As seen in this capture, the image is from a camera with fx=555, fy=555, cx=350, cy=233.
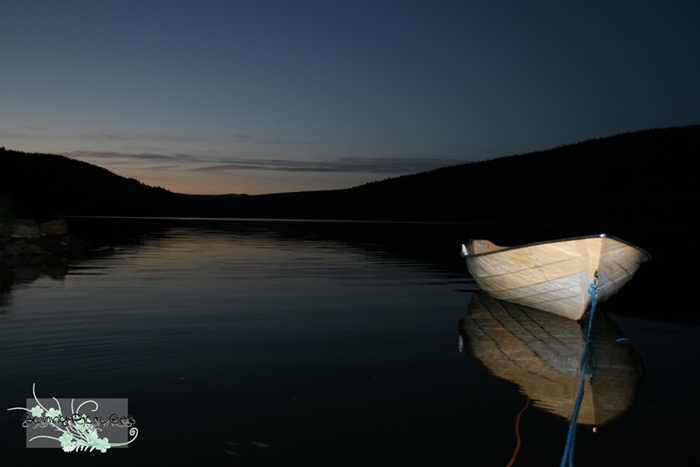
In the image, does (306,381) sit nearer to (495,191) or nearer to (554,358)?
(554,358)

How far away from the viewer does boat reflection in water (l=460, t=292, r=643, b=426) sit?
6.07 meters

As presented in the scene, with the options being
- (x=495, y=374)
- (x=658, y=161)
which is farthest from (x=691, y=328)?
(x=658, y=161)

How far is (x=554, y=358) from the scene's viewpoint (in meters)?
7.99

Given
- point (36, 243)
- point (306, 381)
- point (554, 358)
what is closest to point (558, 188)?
point (36, 243)

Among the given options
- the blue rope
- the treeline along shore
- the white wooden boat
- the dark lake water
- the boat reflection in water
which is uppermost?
the treeline along shore

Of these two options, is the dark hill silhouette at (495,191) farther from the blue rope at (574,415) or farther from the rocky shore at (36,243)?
the blue rope at (574,415)

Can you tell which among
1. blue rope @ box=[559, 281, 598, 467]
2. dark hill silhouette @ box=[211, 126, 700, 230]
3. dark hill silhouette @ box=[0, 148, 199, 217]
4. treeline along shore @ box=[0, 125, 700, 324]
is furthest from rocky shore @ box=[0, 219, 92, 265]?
dark hill silhouette @ box=[0, 148, 199, 217]

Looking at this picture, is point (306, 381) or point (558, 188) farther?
point (558, 188)

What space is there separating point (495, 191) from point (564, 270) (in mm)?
106048

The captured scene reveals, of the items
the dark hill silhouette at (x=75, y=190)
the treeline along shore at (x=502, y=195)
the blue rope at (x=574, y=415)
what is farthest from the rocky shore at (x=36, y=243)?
the dark hill silhouette at (x=75, y=190)

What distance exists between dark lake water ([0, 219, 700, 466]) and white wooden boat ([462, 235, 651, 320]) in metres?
1.13

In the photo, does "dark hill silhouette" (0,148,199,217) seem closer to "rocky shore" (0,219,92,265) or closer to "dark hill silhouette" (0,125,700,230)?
"dark hill silhouette" (0,125,700,230)

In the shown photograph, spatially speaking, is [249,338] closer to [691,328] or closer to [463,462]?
[463,462]

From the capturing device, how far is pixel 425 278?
59.4ft
